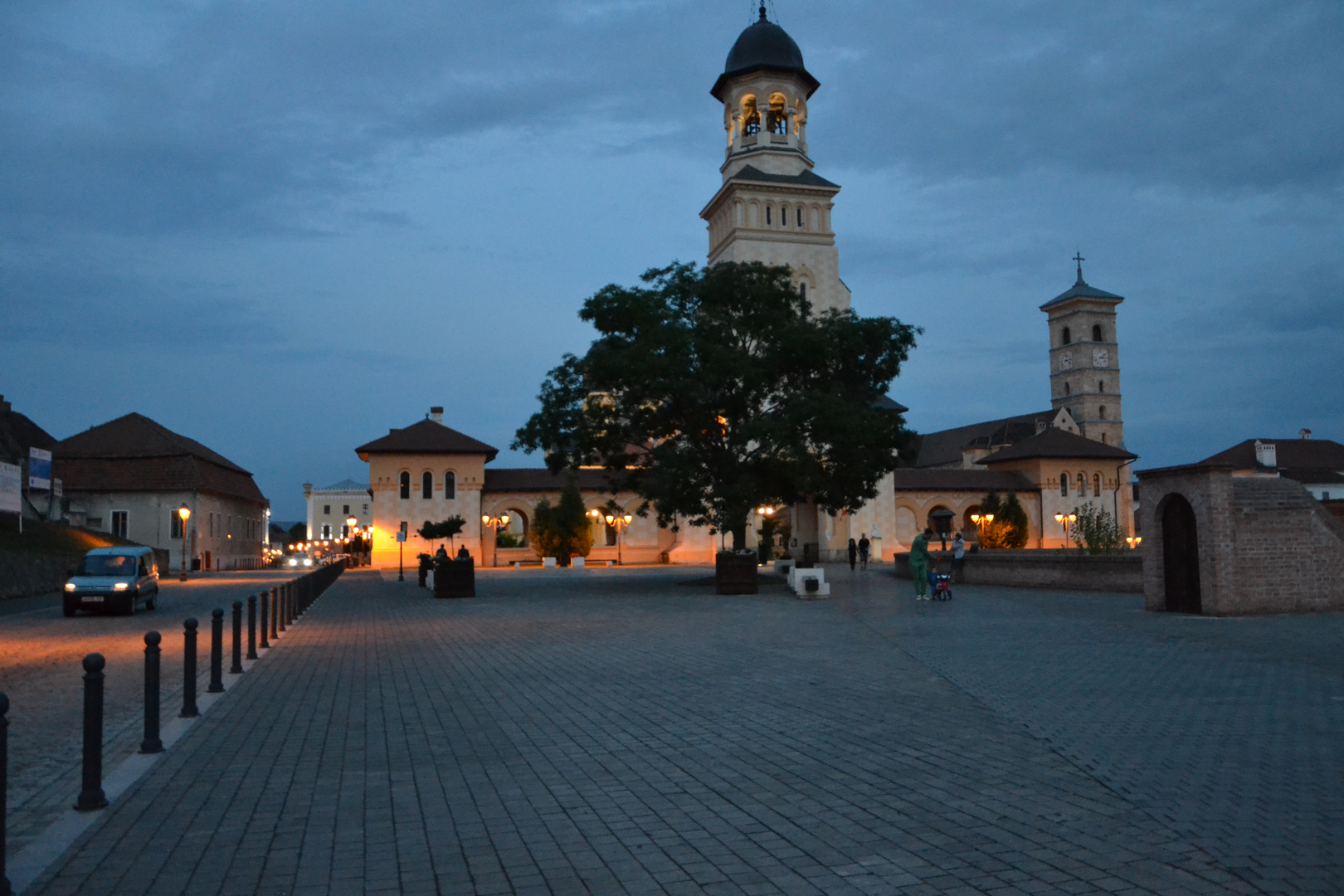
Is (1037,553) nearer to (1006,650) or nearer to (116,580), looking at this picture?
(1006,650)

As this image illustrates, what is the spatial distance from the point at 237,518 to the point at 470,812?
71.3 metres

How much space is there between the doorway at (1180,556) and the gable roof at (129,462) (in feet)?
176

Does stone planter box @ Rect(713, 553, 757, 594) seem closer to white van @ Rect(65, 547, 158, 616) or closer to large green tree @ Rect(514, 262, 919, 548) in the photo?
large green tree @ Rect(514, 262, 919, 548)

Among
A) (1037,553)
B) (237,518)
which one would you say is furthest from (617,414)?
(237,518)

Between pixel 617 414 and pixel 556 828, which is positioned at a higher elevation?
pixel 617 414

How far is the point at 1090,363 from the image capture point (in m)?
116

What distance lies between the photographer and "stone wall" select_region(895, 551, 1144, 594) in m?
26.0

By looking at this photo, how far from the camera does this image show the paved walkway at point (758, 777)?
5008 millimetres

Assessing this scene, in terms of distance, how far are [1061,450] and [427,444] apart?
41.0m

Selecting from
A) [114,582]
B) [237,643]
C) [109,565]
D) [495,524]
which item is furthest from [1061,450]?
[237,643]

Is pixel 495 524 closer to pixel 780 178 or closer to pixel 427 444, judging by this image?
pixel 427 444

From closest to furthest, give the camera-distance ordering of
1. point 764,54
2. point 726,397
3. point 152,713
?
point 152,713, point 726,397, point 764,54

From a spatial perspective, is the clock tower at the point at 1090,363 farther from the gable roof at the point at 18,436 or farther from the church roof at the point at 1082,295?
the gable roof at the point at 18,436

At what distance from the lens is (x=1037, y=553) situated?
98.5 ft
